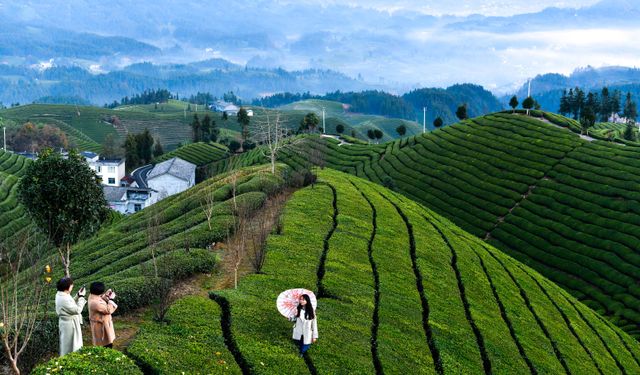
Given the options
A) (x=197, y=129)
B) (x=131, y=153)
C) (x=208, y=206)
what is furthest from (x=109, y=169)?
(x=208, y=206)

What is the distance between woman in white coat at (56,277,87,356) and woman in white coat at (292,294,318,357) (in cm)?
672

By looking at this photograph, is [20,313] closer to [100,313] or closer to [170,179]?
[100,313]

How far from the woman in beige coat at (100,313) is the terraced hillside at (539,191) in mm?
39008

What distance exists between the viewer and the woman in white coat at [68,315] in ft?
52.9

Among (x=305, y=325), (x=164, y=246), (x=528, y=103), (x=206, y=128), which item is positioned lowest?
(x=206, y=128)

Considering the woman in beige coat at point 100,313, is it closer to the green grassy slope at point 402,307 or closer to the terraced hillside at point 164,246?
the green grassy slope at point 402,307

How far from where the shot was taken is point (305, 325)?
63.2 feet

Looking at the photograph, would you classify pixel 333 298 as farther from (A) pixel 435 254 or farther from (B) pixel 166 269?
(A) pixel 435 254

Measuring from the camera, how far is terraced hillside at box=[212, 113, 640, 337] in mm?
51562

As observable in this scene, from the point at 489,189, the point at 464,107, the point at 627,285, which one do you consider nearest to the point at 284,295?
the point at 627,285

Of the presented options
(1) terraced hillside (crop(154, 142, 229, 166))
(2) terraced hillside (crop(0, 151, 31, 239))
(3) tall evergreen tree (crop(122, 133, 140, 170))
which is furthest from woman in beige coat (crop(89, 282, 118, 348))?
(3) tall evergreen tree (crop(122, 133, 140, 170))

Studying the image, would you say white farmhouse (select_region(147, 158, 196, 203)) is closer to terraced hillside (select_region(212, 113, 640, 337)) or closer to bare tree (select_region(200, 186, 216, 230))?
terraced hillside (select_region(212, 113, 640, 337))

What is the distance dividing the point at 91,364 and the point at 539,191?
61650 mm

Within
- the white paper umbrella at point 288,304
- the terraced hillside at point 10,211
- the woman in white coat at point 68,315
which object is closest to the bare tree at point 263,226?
the white paper umbrella at point 288,304
